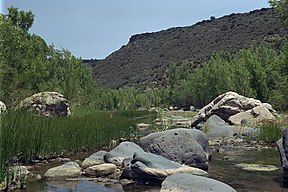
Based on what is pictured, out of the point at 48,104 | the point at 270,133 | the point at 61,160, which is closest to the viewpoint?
the point at 61,160

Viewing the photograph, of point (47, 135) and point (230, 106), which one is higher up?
point (230, 106)

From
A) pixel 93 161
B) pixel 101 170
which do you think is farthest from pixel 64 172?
pixel 93 161

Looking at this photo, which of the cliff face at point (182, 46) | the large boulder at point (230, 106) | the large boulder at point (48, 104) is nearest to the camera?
the large boulder at point (48, 104)

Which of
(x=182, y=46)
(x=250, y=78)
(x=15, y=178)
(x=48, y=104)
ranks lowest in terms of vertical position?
(x=15, y=178)

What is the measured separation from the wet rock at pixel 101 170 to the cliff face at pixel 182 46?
62972 mm

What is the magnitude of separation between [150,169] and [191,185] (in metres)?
2.26

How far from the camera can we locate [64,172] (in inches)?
497

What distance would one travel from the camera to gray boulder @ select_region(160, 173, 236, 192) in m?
9.84

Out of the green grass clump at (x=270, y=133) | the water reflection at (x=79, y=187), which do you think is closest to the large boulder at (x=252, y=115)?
the green grass clump at (x=270, y=133)

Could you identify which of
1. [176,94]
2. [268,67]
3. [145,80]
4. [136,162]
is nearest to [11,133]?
[136,162]

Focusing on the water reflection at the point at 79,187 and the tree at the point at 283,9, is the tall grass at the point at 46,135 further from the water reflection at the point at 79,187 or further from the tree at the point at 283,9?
the tree at the point at 283,9

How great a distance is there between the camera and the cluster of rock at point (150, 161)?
12.1 meters

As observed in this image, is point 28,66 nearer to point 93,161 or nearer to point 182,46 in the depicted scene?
point 93,161

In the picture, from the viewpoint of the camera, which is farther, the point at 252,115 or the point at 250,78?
the point at 250,78
